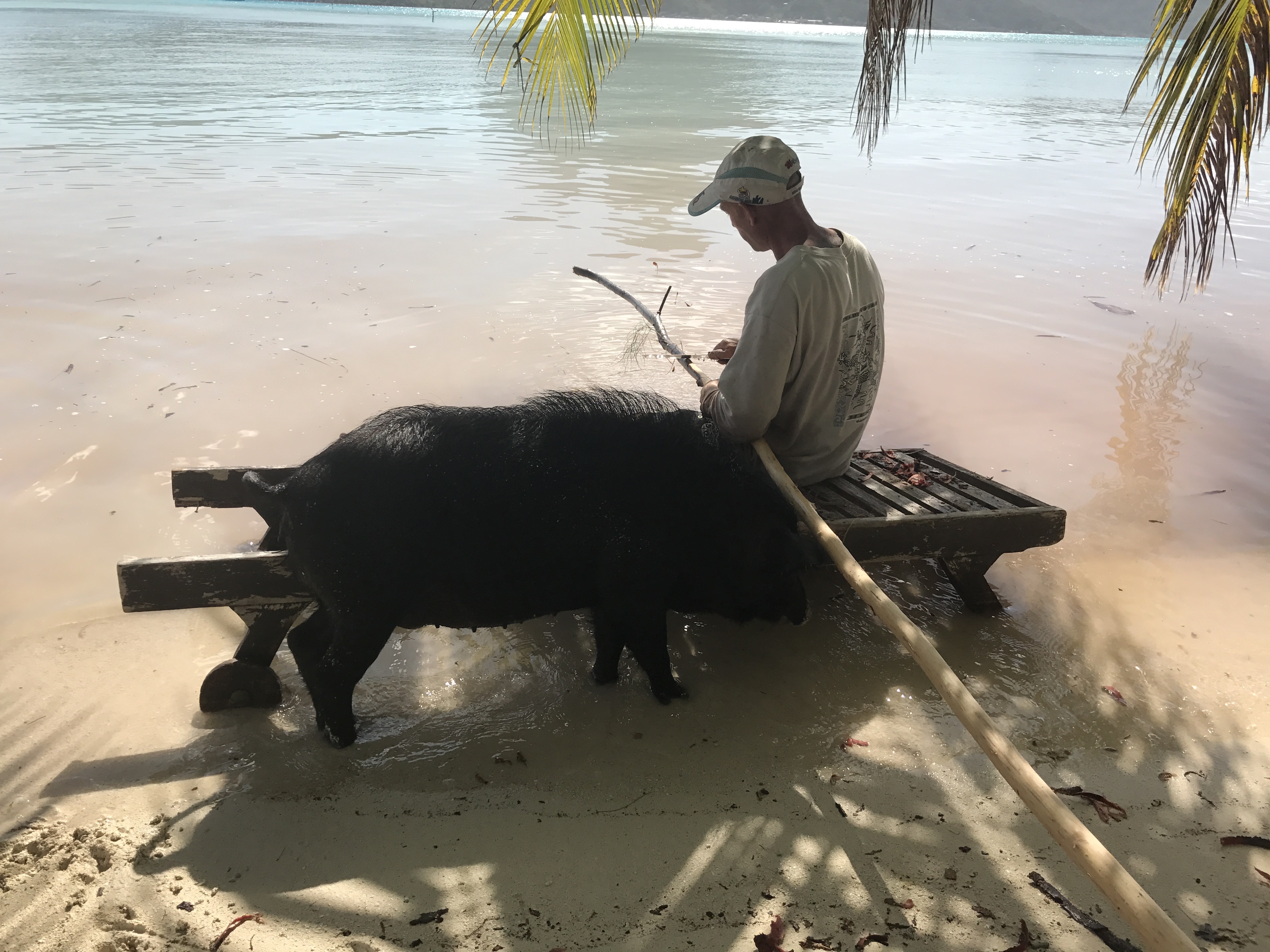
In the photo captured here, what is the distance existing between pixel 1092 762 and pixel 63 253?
29.7ft

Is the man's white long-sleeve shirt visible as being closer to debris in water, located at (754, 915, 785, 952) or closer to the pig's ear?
the pig's ear

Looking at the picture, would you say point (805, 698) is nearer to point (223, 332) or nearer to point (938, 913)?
point (938, 913)

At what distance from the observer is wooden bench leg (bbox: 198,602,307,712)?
3086 millimetres

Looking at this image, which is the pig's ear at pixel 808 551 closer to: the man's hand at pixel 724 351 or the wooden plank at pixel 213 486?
the man's hand at pixel 724 351

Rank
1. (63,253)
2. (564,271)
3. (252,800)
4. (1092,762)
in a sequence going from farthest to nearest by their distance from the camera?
(564,271)
(63,253)
(1092,762)
(252,800)

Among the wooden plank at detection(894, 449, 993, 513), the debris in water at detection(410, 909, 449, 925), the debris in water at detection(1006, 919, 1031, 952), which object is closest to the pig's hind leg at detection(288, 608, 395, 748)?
the debris in water at detection(410, 909, 449, 925)

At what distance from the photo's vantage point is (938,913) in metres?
2.38

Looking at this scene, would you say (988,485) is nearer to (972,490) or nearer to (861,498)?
(972,490)

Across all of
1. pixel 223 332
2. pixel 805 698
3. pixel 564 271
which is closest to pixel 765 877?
pixel 805 698

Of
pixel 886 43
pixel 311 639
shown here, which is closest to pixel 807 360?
pixel 886 43

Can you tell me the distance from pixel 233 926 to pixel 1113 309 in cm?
890

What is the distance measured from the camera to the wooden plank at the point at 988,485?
3.83 m

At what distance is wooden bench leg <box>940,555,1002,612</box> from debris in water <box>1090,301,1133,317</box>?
A: 18.3ft

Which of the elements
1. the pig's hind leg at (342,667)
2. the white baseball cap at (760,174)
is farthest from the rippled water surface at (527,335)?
the white baseball cap at (760,174)
